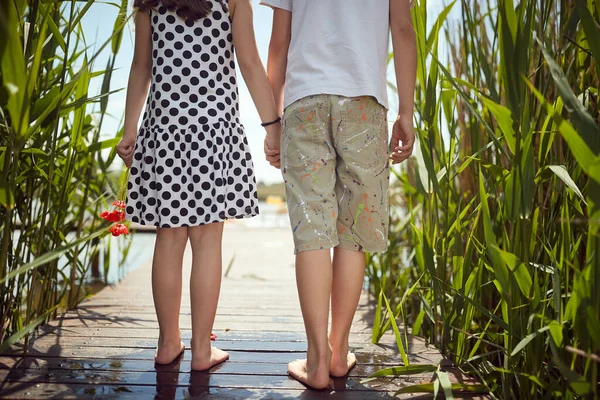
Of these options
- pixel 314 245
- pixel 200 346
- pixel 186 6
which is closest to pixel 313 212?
pixel 314 245

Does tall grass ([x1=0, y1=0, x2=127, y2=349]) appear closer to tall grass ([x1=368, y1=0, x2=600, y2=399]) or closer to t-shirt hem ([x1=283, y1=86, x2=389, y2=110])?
t-shirt hem ([x1=283, y1=86, x2=389, y2=110])

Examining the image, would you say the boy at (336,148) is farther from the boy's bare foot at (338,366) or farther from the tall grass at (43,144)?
the tall grass at (43,144)

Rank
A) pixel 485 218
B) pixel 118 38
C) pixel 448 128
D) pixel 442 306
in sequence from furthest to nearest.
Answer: pixel 118 38
pixel 448 128
pixel 442 306
pixel 485 218

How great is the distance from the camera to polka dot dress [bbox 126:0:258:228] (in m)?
1.40

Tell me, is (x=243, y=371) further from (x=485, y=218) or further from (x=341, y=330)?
(x=485, y=218)

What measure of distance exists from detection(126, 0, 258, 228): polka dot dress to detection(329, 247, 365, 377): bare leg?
258mm

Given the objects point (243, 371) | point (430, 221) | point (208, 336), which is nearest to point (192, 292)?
point (208, 336)

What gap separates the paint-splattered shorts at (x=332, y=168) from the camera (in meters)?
1.37

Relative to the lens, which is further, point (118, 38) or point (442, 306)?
point (118, 38)

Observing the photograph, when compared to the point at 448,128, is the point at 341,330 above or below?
below

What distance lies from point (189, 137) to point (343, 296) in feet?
1.74

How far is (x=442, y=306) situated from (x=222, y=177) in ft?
2.21

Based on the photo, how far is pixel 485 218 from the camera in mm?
1161

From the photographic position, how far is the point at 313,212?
1.37 metres
